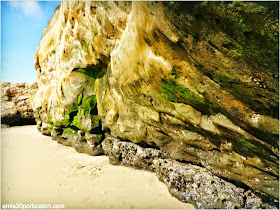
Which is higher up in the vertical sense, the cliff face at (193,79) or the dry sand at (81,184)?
the cliff face at (193,79)

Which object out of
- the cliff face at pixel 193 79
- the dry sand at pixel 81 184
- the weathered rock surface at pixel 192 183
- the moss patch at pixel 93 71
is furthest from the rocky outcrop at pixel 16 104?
the weathered rock surface at pixel 192 183

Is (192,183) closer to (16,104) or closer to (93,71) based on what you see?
(93,71)

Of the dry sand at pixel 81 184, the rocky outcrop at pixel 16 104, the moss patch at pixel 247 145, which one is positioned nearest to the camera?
the moss patch at pixel 247 145

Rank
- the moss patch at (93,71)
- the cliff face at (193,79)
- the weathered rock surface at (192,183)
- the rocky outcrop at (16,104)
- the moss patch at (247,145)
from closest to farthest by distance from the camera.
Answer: the cliff face at (193,79) < the moss patch at (247,145) < the weathered rock surface at (192,183) < the moss patch at (93,71) < the rocky outcrop at (16,104)

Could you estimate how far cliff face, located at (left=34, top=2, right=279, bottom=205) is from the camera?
267 cm

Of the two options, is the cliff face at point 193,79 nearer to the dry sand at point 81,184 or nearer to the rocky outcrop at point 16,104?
the dry sand at point 81,184

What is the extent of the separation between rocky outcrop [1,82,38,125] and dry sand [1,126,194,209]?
43.8 ft

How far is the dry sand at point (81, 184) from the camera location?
468cm

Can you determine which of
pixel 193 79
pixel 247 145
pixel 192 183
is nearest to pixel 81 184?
pixel 192 183

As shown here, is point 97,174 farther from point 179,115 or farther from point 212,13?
point 212,13

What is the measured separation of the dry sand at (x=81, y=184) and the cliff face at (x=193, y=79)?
1.18 metres

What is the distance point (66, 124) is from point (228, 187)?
348 inches

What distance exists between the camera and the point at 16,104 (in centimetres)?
1975

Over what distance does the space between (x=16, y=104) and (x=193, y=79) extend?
74.7ft
